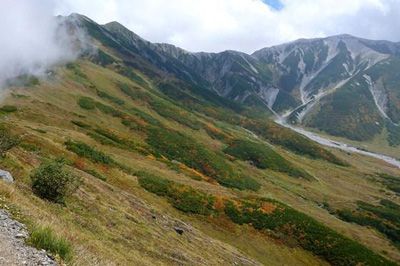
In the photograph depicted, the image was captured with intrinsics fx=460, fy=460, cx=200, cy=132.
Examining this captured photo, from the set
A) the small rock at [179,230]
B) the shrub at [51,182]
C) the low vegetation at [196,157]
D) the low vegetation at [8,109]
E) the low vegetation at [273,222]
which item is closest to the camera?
the shrub at [51,182]

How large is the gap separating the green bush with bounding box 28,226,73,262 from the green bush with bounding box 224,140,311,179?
138891 millimetres

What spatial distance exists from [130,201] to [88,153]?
25891 millimetres

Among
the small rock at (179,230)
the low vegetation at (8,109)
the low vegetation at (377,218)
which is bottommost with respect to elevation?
the low vegetation at (377,218)

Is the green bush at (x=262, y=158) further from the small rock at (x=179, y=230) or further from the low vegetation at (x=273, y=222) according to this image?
the small rock at (x=179, y=230)

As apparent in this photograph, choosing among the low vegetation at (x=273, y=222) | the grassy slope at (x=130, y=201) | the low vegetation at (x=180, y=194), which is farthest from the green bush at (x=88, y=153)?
the low vegetation at (x=273, y=222)

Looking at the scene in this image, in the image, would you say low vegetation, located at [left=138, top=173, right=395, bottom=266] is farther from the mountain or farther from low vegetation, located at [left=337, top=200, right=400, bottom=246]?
low vegetation, located at [left=337, top=200, right=400, bottom=246]

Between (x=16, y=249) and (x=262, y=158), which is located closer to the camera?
(x=16, y=249)

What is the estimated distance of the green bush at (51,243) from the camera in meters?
12.7

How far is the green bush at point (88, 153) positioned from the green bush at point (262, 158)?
269 ft

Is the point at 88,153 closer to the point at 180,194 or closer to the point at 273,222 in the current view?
the point at 180,194

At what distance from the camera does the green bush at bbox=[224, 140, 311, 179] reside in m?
152

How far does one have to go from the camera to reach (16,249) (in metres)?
12.0

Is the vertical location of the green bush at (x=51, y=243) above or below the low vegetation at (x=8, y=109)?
above

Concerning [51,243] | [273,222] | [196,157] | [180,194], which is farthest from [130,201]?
[196,157]
